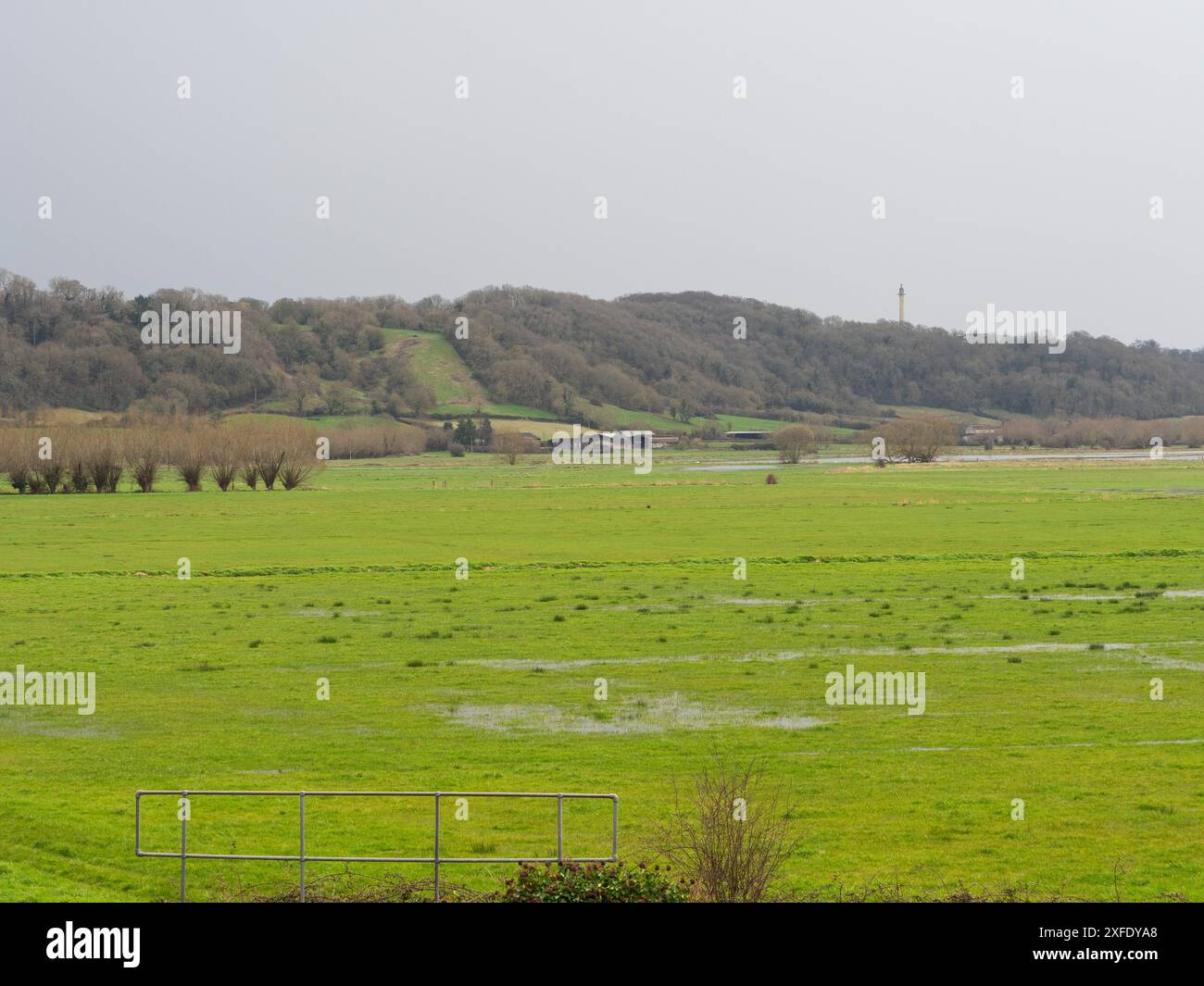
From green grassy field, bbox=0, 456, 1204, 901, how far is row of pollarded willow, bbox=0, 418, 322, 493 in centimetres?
4986

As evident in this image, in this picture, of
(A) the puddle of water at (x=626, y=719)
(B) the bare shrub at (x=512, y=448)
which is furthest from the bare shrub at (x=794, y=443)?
(A) the puddle of water at (x=626, y=719)

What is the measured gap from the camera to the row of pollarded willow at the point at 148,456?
106750 millimetres

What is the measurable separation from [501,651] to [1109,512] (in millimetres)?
50981

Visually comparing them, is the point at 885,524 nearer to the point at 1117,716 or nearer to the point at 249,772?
the point at 1117,716

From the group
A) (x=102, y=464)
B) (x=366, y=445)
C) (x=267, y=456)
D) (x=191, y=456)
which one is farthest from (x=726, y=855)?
(x=366, y=445)

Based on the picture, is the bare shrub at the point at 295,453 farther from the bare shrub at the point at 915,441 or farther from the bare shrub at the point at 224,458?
the bare shrub at the point at 915,441

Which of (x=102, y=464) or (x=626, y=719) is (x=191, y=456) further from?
(x=626, y=719)

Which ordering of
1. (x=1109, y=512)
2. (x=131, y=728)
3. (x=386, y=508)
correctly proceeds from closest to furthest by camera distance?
(x=131, y=728), (x=1109, y=512), (x=386, y=508)

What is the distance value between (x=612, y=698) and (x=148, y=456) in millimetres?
93531

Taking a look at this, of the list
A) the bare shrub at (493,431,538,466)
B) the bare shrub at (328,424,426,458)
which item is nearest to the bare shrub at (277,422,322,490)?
the bare shrub at (493,431,538,466)

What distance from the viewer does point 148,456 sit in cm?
11144

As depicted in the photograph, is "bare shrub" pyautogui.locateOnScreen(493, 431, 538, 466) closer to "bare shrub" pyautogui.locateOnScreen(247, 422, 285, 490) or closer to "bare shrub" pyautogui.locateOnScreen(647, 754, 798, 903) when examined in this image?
"bare shrub" pyautogui.locateOnScreen(247, 422, 285, 490)
